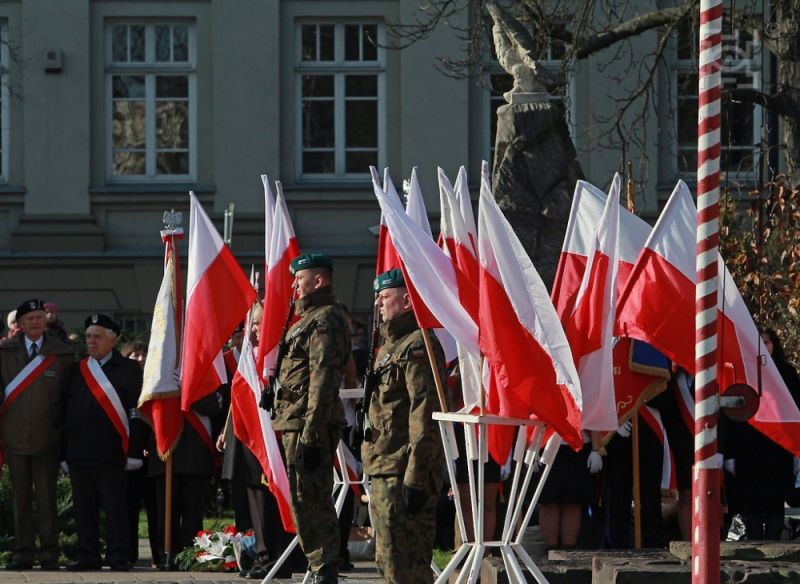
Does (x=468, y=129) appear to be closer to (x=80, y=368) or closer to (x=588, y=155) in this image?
(x=588, y=155)

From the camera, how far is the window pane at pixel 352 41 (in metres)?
25.3

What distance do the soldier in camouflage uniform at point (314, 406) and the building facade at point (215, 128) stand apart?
46.0 feet

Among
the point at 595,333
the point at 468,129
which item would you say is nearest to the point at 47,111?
the point at 468,129

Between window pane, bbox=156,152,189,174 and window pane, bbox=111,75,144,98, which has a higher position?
window pane, bbox=111,75,144,98

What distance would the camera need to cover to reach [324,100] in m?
25.4

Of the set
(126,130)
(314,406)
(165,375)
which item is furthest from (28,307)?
(126,130)

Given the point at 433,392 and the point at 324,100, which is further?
the point at 324,100

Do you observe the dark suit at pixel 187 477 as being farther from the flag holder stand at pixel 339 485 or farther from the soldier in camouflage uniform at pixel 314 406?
the soldier in camouflage uniform at pixel 314 406

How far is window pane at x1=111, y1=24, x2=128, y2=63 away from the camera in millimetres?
25156

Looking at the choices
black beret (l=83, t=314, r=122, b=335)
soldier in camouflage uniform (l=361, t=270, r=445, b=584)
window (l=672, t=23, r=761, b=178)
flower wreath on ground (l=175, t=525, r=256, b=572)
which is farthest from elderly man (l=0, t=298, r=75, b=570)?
window (l=672, t=23, r=761, b=178)

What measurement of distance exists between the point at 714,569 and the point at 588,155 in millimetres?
→ 17266

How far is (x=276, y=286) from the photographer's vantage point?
460 inches

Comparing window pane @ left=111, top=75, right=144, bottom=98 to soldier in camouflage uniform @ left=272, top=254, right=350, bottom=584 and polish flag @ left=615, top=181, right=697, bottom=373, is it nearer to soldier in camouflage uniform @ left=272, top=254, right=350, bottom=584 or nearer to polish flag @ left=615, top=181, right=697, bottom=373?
soldier in camouflage uniform @ left=272, top=254, right=350, bottom=584

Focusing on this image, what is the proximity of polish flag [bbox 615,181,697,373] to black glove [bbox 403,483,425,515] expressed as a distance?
64.5 inches
